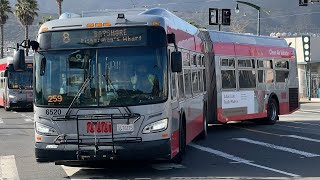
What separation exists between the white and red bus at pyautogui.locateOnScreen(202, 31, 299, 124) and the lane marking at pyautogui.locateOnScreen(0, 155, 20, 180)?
6573mm

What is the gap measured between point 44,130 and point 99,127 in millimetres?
1061

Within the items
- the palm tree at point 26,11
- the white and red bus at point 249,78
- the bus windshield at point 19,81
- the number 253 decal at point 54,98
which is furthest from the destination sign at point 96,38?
the palm tree at point 26,11

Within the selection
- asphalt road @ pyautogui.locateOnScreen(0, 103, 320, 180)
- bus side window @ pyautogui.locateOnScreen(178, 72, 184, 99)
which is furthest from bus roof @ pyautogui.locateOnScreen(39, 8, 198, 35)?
asphalt road @ pyautogui.locateOnScreen(0, 103, 320, 180)

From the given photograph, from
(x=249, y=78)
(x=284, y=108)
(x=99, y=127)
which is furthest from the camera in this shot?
(x=284, y=108)

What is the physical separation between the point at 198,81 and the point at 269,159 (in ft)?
10.5

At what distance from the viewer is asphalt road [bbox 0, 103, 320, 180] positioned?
10453 mm

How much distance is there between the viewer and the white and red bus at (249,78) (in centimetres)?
1759

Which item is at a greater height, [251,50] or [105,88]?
[251,50]

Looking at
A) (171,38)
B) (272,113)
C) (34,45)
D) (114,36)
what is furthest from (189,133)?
(272,113)

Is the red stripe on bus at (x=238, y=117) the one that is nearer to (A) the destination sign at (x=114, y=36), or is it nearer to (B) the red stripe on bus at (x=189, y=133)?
(B) the red stripe on bus at (x=189, y=133)

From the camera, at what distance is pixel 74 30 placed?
1017 centimetres

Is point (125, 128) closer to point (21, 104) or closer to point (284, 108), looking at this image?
point (284, 108)

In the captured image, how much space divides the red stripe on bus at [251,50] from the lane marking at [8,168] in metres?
7.52

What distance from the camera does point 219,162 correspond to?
39.0ft
